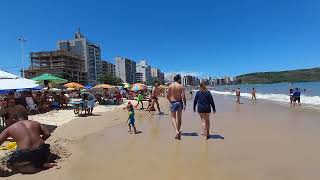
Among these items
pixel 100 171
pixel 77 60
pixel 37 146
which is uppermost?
pixel 77 60

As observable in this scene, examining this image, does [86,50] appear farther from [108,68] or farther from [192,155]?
[192,155]

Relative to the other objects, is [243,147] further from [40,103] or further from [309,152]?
[40,103]

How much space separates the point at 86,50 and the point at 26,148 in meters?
144

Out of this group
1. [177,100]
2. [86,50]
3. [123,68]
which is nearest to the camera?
[177,100]

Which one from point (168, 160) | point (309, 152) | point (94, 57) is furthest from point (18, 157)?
point (94, 57)

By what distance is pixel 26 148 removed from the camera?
5578 millimetres

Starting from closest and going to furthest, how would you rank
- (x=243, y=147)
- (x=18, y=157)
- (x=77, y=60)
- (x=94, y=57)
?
(x=18, y=157) < (x=243, y=147) < (x=77, y=60) < (x=94, y=57)

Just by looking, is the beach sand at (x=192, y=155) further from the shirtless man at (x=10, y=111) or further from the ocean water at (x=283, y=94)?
the ocean water at (x=283, y=94)

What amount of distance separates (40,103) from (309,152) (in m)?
14.7

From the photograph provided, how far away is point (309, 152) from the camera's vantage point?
22.9ft

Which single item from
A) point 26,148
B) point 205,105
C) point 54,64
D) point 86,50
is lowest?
point 26,148

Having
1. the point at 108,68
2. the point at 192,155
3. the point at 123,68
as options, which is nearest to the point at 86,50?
the point at 108,68

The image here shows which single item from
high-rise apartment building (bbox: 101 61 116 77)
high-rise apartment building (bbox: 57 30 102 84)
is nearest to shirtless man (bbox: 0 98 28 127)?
high-rise apartment building (bbox: 57 30 102 84)

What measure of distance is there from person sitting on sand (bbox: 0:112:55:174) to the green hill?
559 ft
